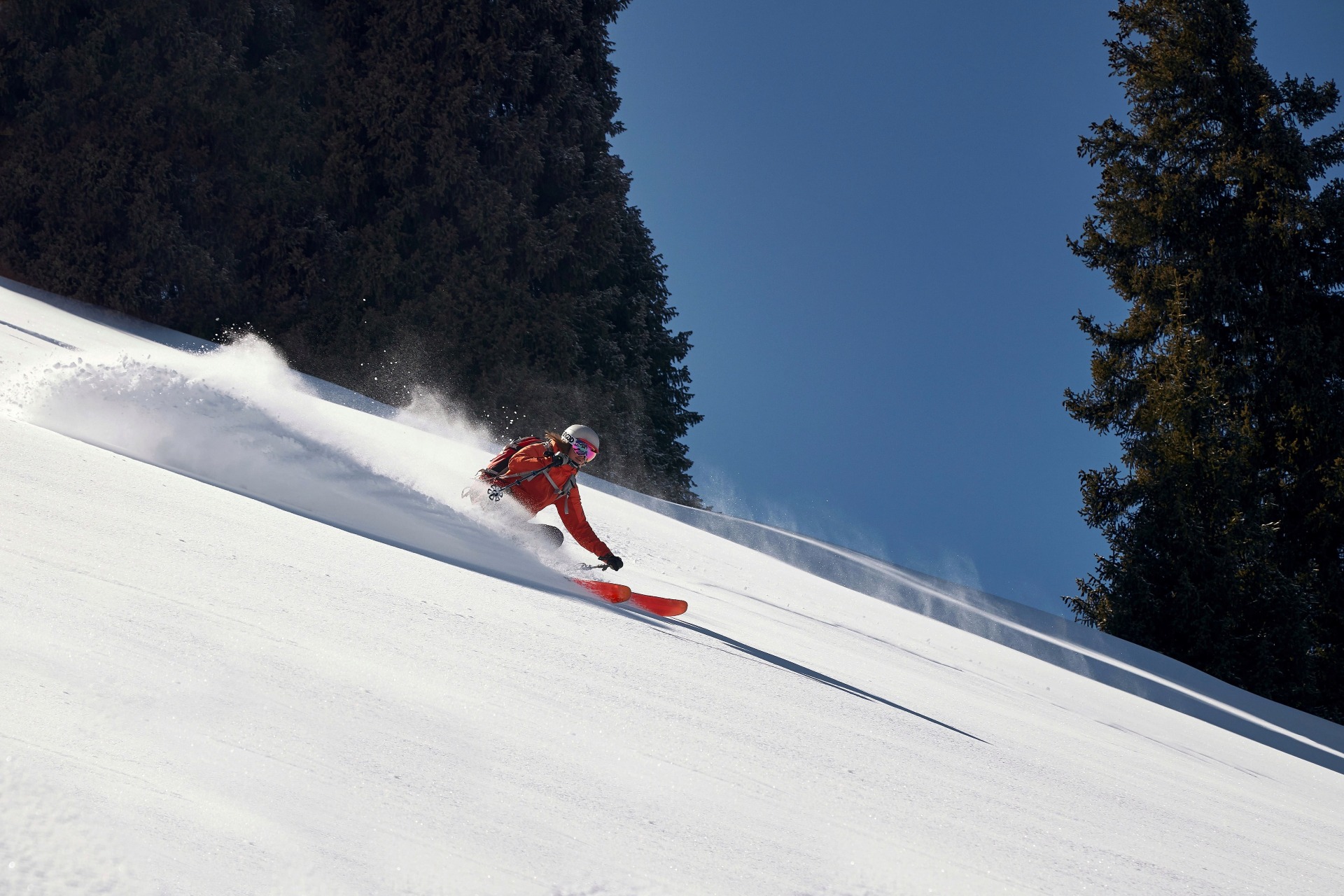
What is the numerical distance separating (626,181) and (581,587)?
67.0 feet

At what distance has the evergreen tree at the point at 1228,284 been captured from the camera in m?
19.4

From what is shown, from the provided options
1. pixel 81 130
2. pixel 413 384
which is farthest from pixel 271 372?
pixel 81 130

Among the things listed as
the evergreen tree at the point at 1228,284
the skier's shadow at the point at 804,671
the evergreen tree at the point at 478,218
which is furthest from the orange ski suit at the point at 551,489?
the evergreen tree at the point at 478,218

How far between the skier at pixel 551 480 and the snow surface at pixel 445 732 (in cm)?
27

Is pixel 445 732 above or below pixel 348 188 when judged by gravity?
below

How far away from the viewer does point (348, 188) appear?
24.5 meters

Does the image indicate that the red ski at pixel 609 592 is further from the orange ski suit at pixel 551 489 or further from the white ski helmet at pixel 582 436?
the white ski helmet at pixel 582 436

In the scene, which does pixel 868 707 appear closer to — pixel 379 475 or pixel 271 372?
pixel 379 475

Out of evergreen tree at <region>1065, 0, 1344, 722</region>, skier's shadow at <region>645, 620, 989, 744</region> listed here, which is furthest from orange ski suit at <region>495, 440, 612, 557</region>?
evergreen tree at <region>1065, 0, 1344, 722</region>

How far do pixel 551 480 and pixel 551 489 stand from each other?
0.22 feet

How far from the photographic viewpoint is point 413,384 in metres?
23.6

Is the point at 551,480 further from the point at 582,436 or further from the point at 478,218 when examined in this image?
the point at 478,218

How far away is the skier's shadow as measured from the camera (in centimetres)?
514

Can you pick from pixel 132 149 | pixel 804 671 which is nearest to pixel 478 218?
pixel 132 149
